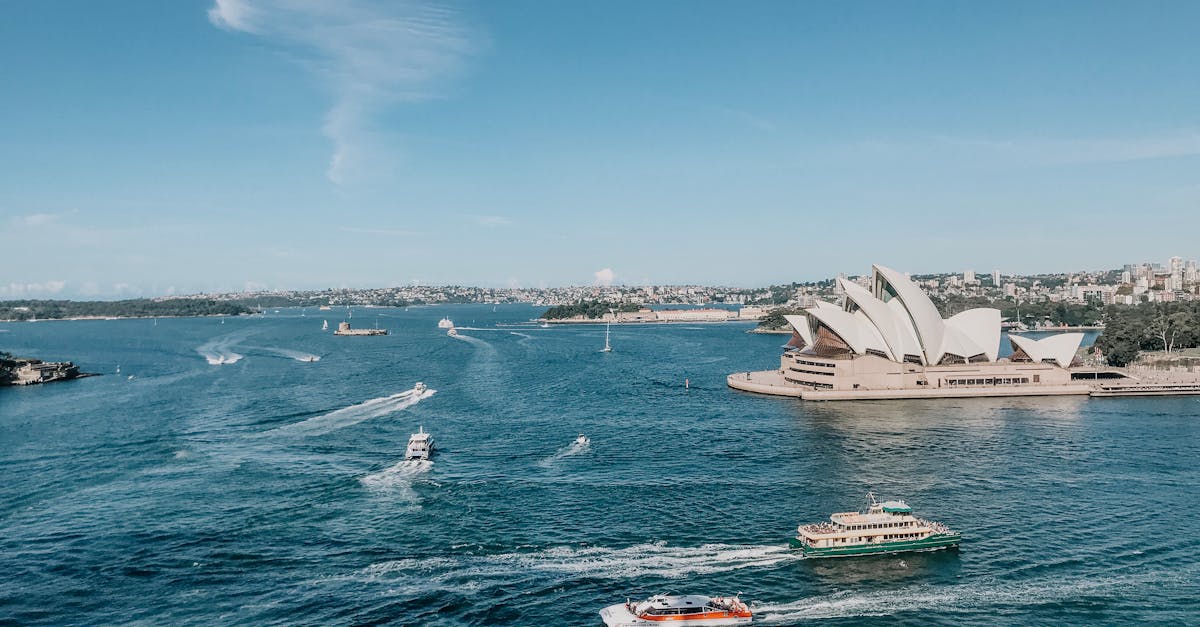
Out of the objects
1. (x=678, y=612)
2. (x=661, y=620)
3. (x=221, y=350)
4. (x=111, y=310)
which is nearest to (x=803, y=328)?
(x=678, y=612)

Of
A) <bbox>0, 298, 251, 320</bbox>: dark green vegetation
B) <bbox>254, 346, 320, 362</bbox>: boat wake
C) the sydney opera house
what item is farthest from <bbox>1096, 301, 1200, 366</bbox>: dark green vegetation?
<bbox>0, 298, 251, 320</bbox>: dark green vegetation

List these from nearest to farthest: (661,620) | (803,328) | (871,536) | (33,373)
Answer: (661,620)
(871,536)
(803,328)
(33,373)

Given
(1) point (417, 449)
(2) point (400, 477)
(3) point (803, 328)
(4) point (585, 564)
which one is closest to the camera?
(4) point (585, 564)

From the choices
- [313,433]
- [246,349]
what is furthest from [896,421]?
[246,349]

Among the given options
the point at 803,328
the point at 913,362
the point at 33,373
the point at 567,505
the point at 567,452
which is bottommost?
the point at 567,505

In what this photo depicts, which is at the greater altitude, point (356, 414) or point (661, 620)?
point (356, 414)

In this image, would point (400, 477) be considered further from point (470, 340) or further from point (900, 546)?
point (470, 340)

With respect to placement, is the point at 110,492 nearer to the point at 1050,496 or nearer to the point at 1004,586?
the point at 1004,586

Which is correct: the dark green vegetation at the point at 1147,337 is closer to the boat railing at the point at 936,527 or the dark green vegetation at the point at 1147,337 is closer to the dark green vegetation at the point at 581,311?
the boat railing at the point at 936,527
